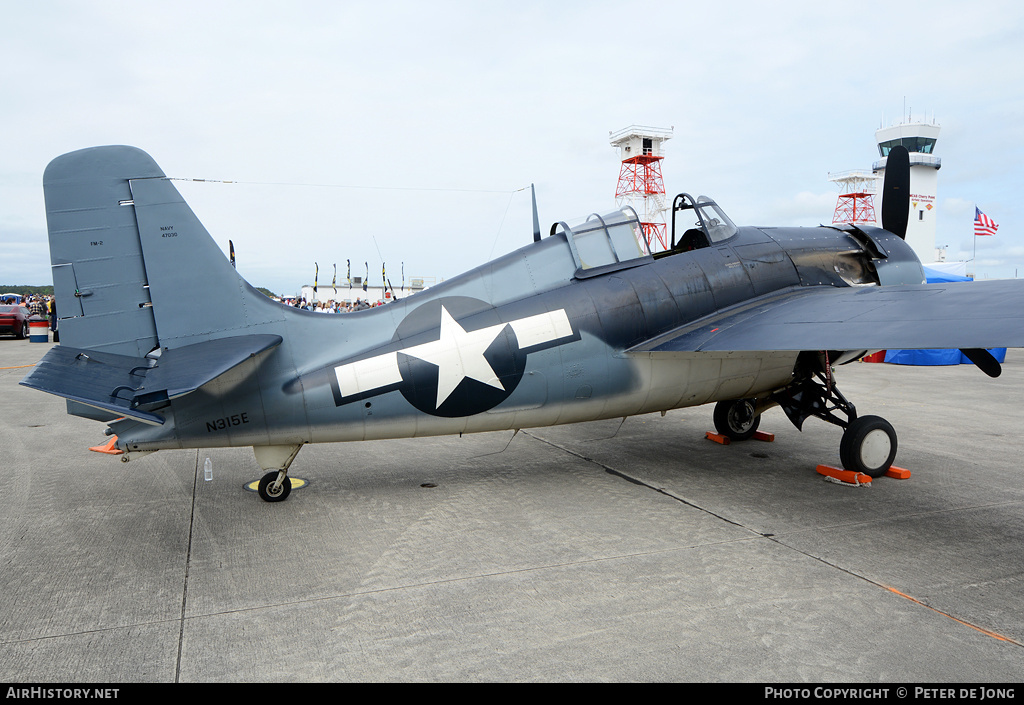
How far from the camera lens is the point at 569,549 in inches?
182

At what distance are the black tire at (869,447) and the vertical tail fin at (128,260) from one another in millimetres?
5795

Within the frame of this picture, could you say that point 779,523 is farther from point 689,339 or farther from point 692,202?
point 692,202

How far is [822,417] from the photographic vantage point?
6824 mm

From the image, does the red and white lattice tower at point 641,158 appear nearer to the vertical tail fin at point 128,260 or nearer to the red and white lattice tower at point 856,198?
the red and white lattice tower at point 856,198

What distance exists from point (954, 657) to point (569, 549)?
2328mm

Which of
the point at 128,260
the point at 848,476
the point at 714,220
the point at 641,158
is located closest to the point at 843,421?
the point at 848,476

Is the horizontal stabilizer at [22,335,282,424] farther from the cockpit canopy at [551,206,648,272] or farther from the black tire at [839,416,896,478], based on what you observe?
the black tire at [839,416,896,478]

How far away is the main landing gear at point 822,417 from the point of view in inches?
244

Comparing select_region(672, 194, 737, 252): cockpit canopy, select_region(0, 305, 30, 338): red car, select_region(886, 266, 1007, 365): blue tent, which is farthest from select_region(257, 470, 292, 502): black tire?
select_region(0, 305, 30, 338): red car

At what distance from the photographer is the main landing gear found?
6191 mm

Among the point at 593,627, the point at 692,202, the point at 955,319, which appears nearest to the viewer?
the point at 593,627

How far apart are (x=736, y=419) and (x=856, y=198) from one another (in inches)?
2790

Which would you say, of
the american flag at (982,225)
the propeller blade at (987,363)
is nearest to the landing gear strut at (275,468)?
the propeller blade at (987,363)
